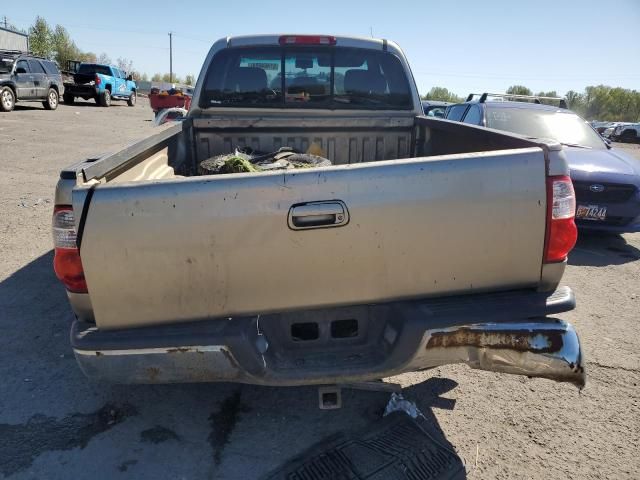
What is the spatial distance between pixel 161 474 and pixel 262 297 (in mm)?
1061

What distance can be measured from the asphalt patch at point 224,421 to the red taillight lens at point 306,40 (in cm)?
302

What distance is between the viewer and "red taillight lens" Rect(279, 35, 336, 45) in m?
4.20

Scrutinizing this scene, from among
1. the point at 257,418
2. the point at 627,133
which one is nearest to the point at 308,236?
the point at 257,418

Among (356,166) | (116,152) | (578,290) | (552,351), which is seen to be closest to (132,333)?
(116,152)

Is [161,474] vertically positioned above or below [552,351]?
below

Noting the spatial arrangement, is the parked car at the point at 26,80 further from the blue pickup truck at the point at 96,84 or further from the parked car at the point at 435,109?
the parked car at the point at 435,109

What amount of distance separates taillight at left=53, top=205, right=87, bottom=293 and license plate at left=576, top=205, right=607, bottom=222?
563cm

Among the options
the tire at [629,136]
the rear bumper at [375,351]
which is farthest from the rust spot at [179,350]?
the tire at [629,136]

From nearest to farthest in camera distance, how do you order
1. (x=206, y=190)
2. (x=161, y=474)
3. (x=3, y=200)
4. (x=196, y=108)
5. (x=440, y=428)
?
(x=206, y=190), (x=161, y=474), (x=440, y=428), (x=196, y=108), (x=3, y=200)

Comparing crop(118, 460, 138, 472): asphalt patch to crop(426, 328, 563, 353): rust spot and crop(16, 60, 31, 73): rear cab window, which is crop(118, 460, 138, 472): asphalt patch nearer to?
crop(426, 328, 563, 353): rust spot

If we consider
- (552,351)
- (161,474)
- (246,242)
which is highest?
(246,242)

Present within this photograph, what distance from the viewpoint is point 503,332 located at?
82.3 inches

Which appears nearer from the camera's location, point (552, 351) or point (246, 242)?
point (246, 242)

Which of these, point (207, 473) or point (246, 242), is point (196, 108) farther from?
point (207, 473)
